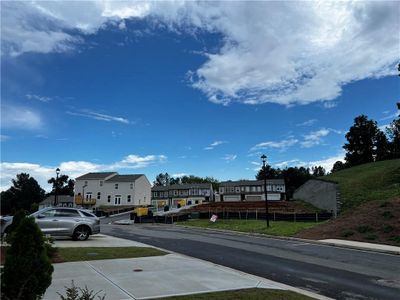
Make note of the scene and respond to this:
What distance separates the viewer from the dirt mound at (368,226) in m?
21.0

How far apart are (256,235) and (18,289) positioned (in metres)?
22.6

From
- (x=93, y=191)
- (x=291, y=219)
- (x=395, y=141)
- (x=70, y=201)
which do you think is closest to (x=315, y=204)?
(x=291, y=219)

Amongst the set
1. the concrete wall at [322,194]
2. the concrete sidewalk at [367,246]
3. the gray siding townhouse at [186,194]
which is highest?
the gray siding townhouse at [186,194]

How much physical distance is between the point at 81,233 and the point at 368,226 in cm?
1555

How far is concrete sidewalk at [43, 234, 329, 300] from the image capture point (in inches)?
322

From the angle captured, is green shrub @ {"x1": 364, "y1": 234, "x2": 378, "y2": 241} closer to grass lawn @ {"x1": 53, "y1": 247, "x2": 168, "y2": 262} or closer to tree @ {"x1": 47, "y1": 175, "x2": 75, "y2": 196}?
grass lawn @ {"x1": 53, "y1": 247, "x2": 168, "y2": 262}

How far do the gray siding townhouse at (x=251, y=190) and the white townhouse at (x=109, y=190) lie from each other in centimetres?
2248

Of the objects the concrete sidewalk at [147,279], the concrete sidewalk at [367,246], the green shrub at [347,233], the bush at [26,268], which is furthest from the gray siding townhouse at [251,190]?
the bush at [26,268]

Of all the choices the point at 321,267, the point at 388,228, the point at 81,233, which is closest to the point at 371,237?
the point at 388,228

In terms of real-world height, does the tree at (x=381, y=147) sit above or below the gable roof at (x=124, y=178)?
above

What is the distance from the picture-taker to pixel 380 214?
958 inches

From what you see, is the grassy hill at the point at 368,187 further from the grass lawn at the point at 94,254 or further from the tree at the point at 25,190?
the tree at the point at 25,190

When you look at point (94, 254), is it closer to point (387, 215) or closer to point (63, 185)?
point (387, 215)

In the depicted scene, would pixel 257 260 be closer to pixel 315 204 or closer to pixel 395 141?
pixel 315 204
